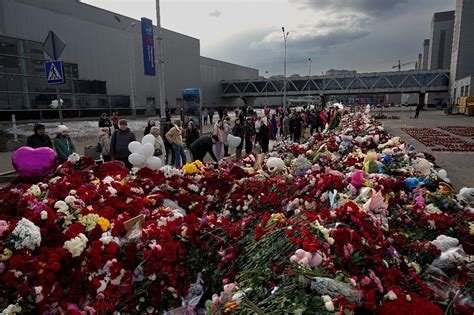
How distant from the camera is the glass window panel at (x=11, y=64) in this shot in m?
27.6

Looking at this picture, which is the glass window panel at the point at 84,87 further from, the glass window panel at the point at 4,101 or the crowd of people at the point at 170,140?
the crowd of people at the point at 170,140

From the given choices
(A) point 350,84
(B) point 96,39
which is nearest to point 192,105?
(B) point 96,39

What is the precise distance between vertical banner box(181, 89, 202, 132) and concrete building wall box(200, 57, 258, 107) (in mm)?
49397

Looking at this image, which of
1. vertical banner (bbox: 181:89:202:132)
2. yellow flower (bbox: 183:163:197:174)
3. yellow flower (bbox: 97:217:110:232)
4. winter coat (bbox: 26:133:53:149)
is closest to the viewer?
yellow flower (bbox: 97:217:110:232)

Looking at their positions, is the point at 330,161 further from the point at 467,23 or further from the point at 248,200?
the point at 467,23

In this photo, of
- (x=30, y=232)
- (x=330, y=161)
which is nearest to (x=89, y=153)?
(x=330, y=161)

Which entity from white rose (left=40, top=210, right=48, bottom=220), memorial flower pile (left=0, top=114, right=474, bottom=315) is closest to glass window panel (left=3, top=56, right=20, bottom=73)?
memorial flower pile (left=0, top=114, right=474, bottom=315)

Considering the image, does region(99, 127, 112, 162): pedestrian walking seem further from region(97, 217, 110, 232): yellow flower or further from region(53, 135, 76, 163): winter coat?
region(97, 217, 110, 232): yellow flower

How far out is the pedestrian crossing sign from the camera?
25.0 ft

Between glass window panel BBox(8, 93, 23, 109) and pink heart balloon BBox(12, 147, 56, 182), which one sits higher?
glass window panel BBox(8, 93, 23, 109)

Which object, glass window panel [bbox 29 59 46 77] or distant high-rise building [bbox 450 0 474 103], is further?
distant high-rise building [bbox 450 0 474 103]

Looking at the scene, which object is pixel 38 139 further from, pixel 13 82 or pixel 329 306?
pixel 13 82

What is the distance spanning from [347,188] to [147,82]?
151 ft

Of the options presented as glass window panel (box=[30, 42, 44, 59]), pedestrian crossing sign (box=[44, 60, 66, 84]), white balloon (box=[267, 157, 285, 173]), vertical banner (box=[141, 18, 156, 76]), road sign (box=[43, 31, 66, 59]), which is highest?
glass window panel (box=[30, 42, 44, 59])
